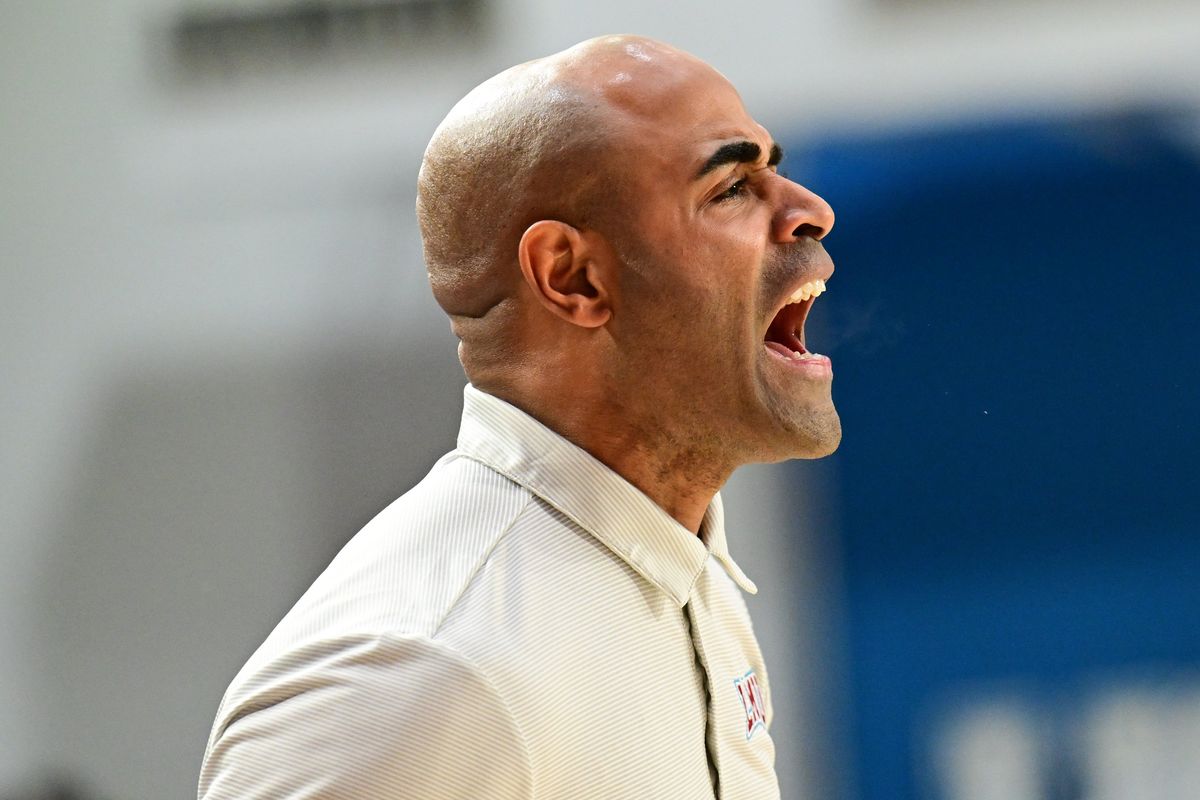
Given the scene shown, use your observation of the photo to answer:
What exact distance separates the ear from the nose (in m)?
0.14

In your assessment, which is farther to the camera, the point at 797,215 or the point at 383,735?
the point at 797,215

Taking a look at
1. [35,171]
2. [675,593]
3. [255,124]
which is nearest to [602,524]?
[675,593]

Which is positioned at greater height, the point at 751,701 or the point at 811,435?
the point at 811,435

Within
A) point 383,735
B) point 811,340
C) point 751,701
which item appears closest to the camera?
point 383,735

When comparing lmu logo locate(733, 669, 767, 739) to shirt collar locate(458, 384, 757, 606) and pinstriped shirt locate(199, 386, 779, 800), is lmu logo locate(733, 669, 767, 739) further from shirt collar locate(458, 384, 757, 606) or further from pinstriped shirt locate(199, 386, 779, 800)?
shirt collar locate(458, 384, 757, 606)

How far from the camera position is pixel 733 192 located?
101 cm

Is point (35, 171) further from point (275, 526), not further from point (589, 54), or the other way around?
point (589, 54)

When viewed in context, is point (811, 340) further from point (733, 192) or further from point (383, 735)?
point (383, 735)

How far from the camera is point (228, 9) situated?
229 centimetres

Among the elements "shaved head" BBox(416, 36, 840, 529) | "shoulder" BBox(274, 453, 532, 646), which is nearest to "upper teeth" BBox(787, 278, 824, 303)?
"shaved head" BBox(416, 36, 840, 529)

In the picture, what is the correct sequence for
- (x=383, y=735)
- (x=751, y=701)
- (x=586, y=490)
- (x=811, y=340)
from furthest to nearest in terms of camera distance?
(x=811, y=340)
(x=751, y=701)
(x=586, y=490)
(x=383, y=735)

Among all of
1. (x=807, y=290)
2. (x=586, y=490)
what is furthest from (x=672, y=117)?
(x=586, y=490)

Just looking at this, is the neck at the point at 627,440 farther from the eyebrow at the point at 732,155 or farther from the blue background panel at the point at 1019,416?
the blue background panel at the point at 1019,416

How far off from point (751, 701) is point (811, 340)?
965mm
